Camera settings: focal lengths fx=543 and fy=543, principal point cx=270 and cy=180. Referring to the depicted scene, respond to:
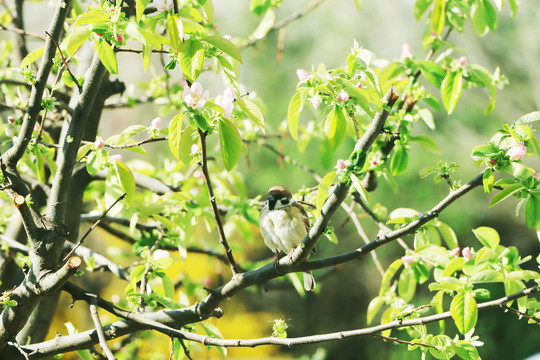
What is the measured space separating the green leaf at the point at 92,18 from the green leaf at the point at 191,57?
0.63 feet

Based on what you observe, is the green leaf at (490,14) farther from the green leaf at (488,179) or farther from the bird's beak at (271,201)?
the bird's beak at (271,201)

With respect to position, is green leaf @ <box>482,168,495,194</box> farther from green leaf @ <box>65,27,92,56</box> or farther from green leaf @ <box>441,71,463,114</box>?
green leaf @ <box>65,27,92,56</box>

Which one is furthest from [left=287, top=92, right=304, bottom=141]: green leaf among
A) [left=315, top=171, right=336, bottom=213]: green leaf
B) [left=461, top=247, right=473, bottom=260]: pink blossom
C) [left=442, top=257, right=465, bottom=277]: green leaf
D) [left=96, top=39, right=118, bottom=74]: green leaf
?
[left=461, top=247, right=473, bottom=260]: pink blossom

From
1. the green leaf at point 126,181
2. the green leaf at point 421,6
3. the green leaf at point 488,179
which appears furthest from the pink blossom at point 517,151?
the green leaf at point 126,181

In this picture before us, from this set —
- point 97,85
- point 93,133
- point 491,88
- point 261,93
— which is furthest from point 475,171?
point 97,85

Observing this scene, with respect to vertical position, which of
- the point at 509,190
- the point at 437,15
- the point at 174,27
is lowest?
the point at 509,190

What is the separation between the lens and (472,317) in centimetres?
143

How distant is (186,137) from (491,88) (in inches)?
55.8

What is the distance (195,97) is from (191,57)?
0.10 m

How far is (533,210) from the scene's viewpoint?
4.49 ft

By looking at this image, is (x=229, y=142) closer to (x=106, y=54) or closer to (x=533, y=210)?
(x=106, y=54)

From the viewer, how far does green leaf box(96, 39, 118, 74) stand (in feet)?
4.27

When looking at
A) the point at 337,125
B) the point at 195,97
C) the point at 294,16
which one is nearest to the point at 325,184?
the point at 337,125

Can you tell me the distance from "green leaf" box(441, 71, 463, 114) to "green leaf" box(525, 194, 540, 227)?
63 centimetres
